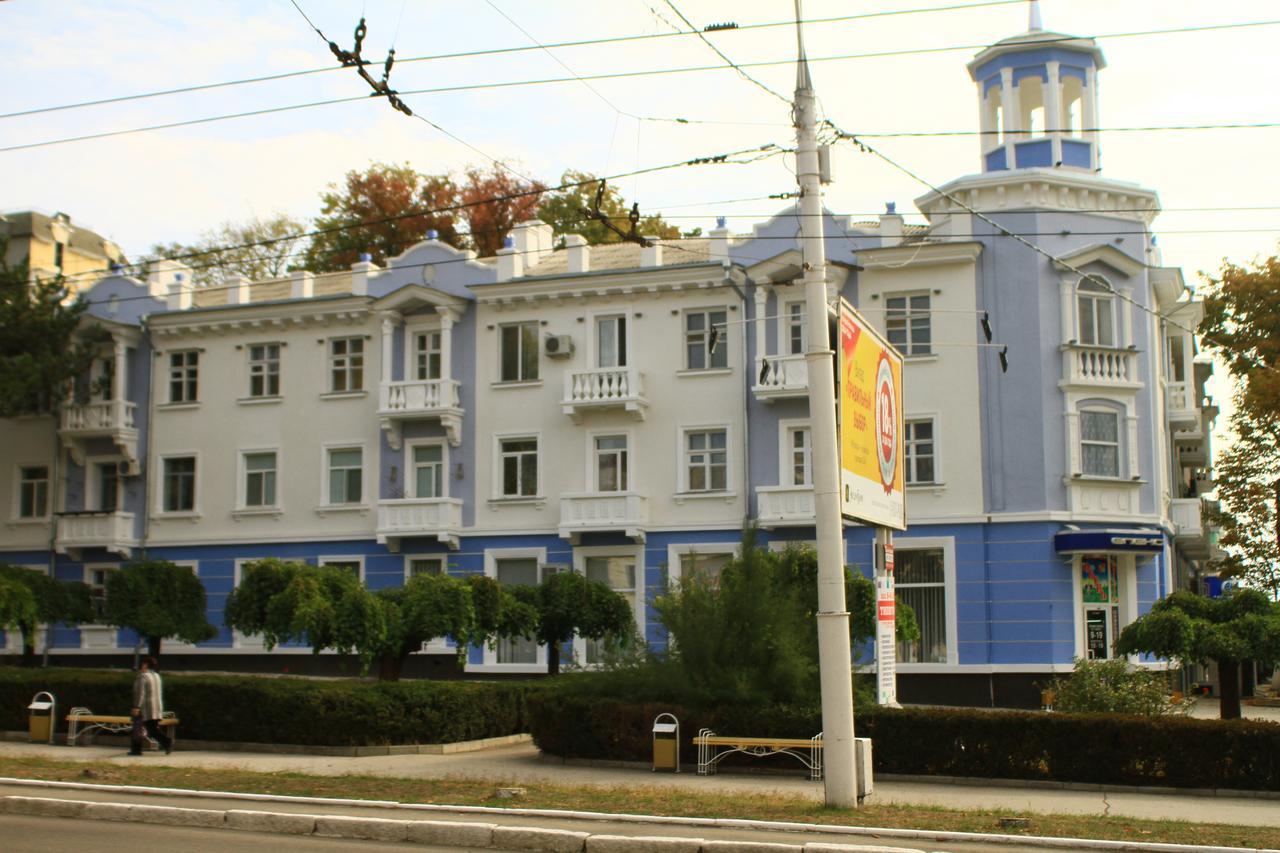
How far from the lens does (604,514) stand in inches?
1503

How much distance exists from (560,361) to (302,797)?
2361cm

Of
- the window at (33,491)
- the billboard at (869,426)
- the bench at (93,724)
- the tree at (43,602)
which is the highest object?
the window at (33,491)

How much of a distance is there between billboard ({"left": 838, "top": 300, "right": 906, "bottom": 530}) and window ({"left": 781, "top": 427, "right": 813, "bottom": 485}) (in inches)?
614

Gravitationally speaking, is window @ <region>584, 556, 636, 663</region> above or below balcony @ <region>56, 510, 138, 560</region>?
below

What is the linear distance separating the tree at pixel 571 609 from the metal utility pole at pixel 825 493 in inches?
595

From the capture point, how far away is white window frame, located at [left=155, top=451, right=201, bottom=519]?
43.2 metres

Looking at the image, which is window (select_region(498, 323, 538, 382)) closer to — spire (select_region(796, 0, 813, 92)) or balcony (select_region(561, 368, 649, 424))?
balcony (select_region(561, 368, 649, 424))

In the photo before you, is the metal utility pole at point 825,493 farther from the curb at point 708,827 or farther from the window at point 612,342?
the window at point 612,342

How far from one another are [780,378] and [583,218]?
561 inches

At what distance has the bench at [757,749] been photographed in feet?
68.0

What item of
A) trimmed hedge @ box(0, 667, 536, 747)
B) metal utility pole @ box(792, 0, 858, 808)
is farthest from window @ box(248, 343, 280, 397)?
metal utility pole @ box(792, 0, 858, 808)

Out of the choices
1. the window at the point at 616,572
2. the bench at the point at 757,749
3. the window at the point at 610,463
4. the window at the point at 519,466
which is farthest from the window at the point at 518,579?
the bench at the point at 757,749

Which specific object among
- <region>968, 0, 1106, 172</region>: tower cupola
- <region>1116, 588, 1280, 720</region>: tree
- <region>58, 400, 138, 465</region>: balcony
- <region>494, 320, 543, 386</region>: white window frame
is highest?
<region>968, 0, 1106, 172</region>: tower cupola

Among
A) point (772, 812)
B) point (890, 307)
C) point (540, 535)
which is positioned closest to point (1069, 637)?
point (890, 307)
